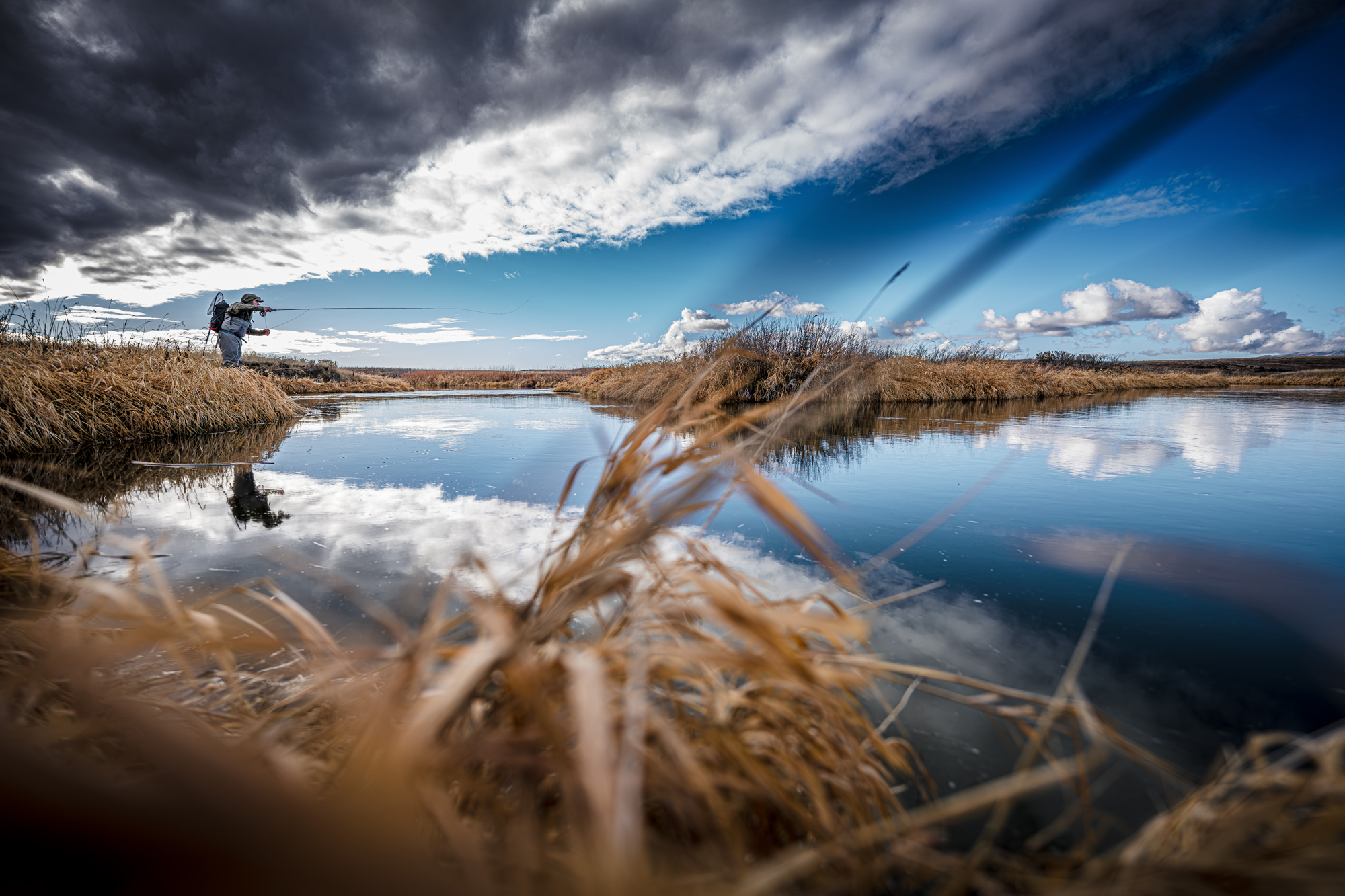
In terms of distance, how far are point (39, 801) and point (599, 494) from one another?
0.72 m

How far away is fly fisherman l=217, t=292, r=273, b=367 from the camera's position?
30.2 ft

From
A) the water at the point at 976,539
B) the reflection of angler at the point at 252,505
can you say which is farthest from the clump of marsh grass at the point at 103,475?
the reflection of angler at the point at 252,505

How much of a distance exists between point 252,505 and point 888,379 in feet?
41.5

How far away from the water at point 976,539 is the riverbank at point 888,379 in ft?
8.77

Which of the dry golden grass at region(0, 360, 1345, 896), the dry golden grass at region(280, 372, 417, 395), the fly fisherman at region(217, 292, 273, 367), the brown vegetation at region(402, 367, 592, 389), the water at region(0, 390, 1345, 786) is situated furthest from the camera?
the brown vegetation at region(402, 367, 592, 389)

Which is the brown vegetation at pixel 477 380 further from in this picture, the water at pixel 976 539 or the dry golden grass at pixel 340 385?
the water at pixel 976 539

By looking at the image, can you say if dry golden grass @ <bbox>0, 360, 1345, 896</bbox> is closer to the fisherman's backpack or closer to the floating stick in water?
the floating stick in water

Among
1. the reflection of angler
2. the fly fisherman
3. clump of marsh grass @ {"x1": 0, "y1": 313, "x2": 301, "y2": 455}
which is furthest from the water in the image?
the fly fisherman

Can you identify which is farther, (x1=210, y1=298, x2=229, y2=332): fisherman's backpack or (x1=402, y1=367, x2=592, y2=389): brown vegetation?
(x1=402, y1=367, x2=592, y2=389): brown vegetation

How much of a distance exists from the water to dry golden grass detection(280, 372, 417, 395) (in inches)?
580

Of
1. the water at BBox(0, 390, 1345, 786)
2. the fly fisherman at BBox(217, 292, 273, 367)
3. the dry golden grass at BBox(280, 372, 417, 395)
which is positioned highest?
the fly fisherman at BBox(217, 292, 273, 367)

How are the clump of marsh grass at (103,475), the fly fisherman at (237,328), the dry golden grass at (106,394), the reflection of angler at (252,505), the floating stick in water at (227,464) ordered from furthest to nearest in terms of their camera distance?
1. the fly fisherman at (237,328)
2. the dry golden grass at (106,394)
3. the floating stick in water at (227,464)
4. the reflection of angler at (252,505)
5. the clump of marsh grass at (103,475)

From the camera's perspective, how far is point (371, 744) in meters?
0.43

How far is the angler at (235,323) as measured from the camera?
9.23 metres
